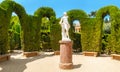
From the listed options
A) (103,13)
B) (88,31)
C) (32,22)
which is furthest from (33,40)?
(103,13)

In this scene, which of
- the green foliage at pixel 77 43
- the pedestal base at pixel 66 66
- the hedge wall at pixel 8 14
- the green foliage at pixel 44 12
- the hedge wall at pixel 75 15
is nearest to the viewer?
the pedestal base at pixel 66 66

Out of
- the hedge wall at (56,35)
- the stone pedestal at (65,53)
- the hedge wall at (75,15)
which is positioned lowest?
the stone pedestal at (65,53)

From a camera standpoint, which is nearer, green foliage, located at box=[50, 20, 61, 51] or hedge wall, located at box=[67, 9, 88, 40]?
green foliage, located at box=[50, 20, 61, 51]

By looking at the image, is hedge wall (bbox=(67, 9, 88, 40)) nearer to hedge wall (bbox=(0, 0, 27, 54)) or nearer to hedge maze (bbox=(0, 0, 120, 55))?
hedge maze (bbox=(0, 0, 120, 55))

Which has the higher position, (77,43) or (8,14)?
(8,14)

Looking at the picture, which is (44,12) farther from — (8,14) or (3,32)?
(3,32)

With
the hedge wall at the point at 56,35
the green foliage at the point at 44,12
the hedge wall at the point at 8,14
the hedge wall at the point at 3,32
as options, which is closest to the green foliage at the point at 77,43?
Result: the hedge wall at the point at 56,35

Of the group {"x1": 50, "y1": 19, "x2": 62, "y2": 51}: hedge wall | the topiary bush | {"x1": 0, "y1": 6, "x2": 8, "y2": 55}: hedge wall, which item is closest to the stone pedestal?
{"x1": 0, "y1": 6, "x2": 8, "y2": 55}: hedge wall

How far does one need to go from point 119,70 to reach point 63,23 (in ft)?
12.9

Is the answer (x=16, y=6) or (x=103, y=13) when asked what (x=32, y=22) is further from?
(x=103, y=13)

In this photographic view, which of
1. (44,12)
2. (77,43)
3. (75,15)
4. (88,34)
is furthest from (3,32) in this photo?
(77,43)

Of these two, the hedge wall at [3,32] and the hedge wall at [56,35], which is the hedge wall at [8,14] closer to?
the hedge wall at [3,32]

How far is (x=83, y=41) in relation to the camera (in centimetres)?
1956

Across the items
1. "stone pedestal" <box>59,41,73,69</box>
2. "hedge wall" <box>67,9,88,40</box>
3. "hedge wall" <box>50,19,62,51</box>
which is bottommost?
"stone pedestal" <box>59,41,73,69</box>
